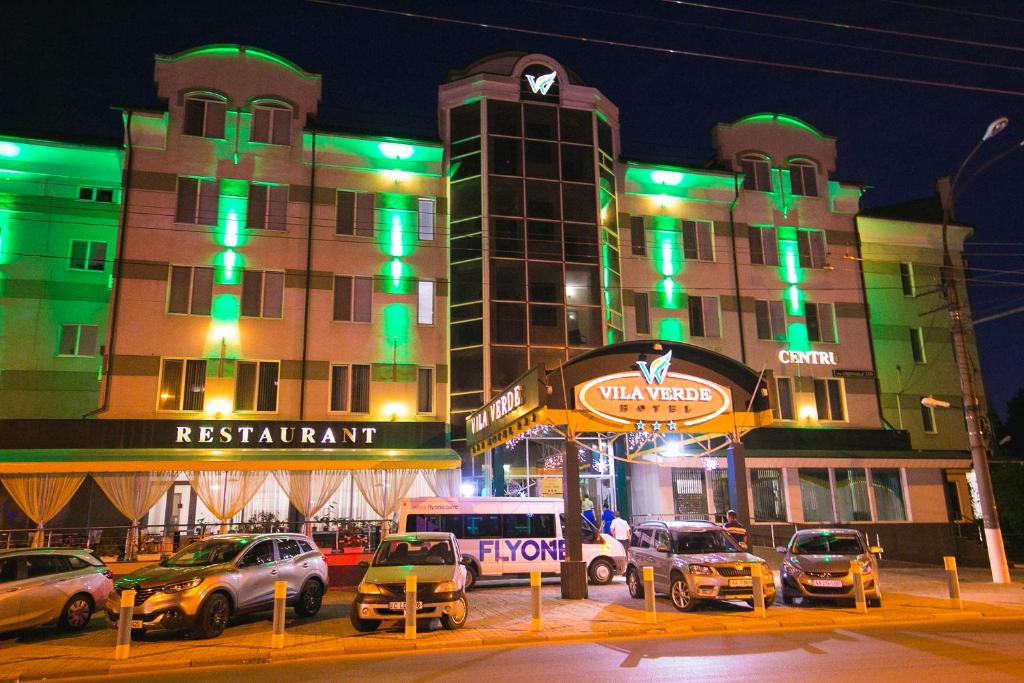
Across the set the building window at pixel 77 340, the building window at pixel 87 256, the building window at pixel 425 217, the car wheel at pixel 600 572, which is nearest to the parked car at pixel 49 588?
the car wheel at pixel 600 572

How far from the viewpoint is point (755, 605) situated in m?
14.0

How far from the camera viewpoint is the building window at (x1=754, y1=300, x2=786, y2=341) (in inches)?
1225

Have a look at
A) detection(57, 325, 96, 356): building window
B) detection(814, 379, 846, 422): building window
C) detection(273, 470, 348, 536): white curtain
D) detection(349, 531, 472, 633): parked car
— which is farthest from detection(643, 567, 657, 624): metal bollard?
detection(57, 325, 96, 356): building window

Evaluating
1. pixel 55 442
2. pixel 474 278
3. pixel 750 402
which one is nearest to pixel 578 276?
pixel 474 278

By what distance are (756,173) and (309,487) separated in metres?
23.1

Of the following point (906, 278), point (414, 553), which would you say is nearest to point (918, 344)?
point (906, 278)

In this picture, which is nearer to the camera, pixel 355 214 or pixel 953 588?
pixel 953 588

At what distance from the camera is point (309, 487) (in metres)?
23.3

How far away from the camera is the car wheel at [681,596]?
14703 mm

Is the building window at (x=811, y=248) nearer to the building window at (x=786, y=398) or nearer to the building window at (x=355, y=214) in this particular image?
the building window at (x=786, y=398)

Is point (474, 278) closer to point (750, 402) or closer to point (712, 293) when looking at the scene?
point (712, 293)

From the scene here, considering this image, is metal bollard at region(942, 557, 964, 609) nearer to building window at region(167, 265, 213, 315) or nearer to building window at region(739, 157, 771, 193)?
building window at region(739, 157, 771, 193)

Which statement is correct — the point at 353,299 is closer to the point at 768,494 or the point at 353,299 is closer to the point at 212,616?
the point at 212,616

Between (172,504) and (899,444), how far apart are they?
90.5 ft
